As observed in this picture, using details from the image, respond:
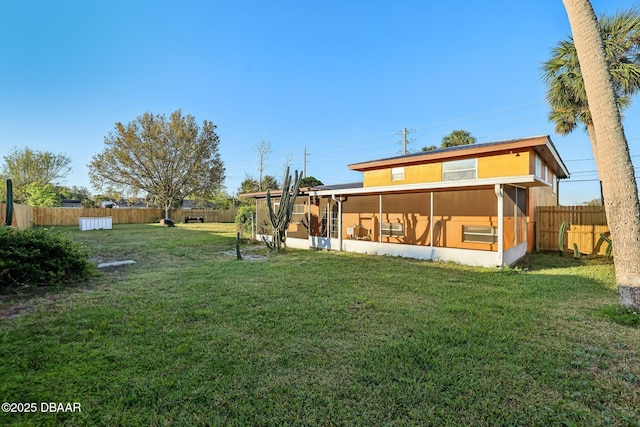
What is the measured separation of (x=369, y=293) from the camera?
5430mm

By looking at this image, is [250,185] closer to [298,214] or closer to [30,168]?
[298,214]

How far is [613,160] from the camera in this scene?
4230 millimetres

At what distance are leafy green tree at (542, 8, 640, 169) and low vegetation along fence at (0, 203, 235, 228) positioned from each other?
80.6 ft

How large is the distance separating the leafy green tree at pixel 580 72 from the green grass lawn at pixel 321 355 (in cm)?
908

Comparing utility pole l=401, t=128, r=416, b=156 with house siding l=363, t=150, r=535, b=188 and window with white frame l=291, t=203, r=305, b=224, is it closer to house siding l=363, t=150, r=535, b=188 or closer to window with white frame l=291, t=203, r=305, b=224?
house siding l=363, t=150, r=535, b=188

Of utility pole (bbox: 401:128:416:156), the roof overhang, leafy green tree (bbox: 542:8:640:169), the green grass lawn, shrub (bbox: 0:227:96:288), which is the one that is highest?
utility pole (bbox: 401:128:416:156)

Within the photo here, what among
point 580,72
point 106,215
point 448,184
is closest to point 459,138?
point 580,72

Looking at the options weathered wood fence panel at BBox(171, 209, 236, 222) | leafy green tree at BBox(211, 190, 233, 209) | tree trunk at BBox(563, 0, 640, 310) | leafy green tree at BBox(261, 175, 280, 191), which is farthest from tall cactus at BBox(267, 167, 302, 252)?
leafy green tree at BBox(211, 190, 233, 209)

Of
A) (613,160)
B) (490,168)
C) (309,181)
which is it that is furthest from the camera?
(309,181)

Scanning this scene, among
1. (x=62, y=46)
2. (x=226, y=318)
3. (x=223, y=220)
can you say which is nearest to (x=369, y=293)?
(x=226, y=318)

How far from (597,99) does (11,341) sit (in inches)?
338

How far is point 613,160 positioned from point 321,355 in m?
5.17

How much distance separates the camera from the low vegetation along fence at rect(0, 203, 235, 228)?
883 inches

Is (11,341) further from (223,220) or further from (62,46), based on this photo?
(223,220)
